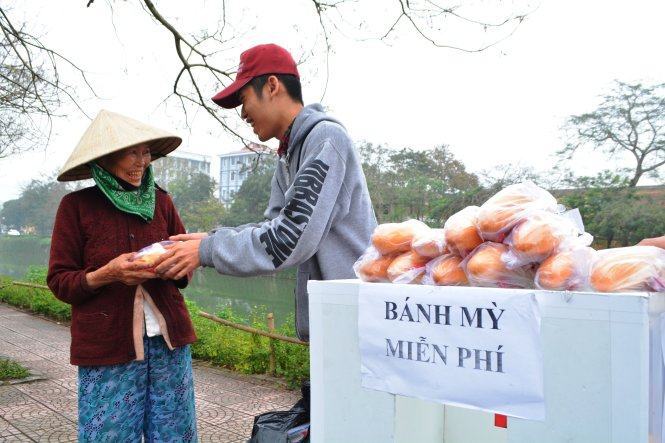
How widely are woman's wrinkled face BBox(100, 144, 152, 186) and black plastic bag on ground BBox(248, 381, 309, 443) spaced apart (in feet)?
3.48

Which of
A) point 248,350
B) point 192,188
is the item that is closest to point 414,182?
point 248,350

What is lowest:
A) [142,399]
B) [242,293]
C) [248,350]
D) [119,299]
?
[242,293]

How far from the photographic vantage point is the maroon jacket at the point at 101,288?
6.37 feet

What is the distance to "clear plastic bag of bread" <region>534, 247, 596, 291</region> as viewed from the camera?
99 cm

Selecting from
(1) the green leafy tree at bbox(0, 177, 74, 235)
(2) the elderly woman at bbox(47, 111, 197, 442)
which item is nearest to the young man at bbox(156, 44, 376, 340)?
(2) the elderly woman at bbox(47, 111, 197, 442)

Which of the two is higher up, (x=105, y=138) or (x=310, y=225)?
(x=105, y=138)

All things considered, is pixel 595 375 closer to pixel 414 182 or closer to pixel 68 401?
pixel 68 401

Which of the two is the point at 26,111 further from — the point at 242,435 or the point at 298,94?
the point at 298,94

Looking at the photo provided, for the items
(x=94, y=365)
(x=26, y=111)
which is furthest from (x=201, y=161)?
(x=94, y=365)

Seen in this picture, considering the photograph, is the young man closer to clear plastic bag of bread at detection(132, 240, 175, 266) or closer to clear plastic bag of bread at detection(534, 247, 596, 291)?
clear plastic bag of bread at detection(132, 240, 175, 266)

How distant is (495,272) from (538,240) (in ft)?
0.32

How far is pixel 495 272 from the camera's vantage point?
42.1 inches

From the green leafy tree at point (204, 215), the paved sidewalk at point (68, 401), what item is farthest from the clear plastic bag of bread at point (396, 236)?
the green leafy tree at point (204, 215)

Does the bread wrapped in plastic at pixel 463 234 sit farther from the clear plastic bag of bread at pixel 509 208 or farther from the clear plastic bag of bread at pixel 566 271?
the clear plastic bag of bread at pixel 566 271
